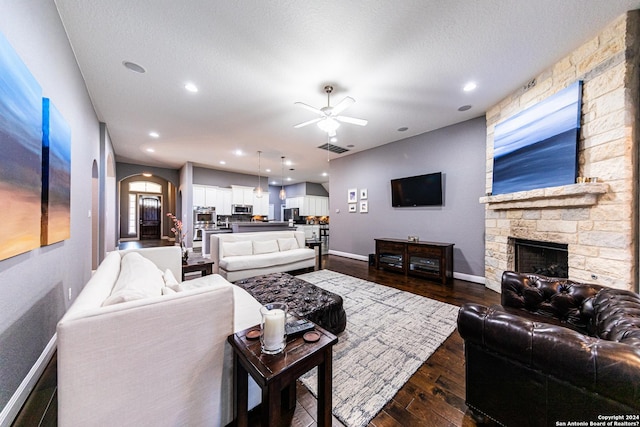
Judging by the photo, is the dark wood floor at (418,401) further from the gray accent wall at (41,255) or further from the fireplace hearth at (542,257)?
the fireplace hearth at (542,257)

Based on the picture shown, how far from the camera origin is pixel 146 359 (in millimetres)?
1005

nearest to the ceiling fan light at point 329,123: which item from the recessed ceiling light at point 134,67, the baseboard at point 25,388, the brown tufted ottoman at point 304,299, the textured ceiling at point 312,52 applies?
the textured ceiling at point 312,52

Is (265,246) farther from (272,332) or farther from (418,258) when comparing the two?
(272,332)

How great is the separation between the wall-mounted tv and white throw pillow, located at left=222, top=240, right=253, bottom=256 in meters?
3.32

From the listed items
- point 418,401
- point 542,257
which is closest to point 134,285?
point 418,401

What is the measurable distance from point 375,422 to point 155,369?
4.10 feet

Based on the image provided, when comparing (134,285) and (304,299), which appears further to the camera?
(304,299)

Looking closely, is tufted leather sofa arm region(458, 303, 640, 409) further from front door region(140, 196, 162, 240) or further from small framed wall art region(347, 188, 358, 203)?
front door region(140, 196, 162, 240)

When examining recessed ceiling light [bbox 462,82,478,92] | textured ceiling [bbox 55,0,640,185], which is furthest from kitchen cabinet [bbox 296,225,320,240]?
recessed ceiling light [bbox 462,82,478,92]

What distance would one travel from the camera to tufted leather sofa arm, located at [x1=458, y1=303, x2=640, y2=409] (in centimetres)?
83

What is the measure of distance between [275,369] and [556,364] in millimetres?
1205

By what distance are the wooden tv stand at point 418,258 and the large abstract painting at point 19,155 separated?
472cm

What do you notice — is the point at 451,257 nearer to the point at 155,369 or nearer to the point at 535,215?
the point at 535,215

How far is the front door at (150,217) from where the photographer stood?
403 inches
